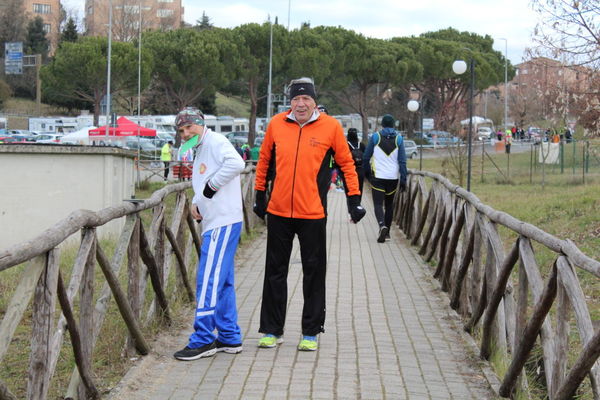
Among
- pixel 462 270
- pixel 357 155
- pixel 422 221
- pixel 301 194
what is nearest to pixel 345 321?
pixel 462 270

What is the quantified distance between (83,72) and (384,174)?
4864 centimetres

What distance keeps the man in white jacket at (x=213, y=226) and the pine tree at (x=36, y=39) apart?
87.2 meters

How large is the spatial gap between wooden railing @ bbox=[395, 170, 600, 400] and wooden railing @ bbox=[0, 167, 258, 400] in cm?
230

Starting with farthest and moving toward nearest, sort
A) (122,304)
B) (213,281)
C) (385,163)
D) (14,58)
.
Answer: (14,58), (385,163), (213,281), (122,304)

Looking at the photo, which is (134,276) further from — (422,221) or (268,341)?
(422,221)

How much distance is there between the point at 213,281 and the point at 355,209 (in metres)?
1.10

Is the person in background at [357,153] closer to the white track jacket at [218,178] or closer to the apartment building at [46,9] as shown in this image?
the white track jacket at [218,178]

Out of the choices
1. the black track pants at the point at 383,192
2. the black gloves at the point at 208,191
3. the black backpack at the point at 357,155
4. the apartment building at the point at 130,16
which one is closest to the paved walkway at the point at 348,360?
the black gloves at the point at 208,191

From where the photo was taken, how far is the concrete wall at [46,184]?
16.7m

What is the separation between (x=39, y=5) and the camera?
116688 mm

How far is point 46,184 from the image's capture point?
1681cm

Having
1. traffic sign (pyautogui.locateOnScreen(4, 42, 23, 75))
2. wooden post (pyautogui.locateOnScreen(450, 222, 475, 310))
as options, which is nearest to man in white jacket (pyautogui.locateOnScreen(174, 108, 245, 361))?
wooden post (pyautogui.locateOnScreen(450, 222, 475, 310))

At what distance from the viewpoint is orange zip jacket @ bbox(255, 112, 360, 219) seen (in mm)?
6176

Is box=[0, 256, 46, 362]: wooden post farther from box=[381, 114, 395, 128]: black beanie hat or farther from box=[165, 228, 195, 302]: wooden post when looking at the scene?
box=[381, 114, 395, 128]: black beanie hat
